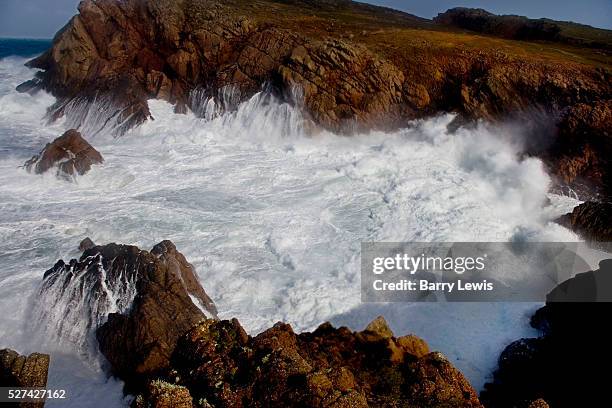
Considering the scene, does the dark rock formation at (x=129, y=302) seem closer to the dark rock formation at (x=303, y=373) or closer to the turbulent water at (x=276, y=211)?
the turbulent water at (x=276, y=211)

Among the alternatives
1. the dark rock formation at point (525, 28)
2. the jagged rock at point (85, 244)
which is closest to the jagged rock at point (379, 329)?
the jagged rock at point (85, 244)

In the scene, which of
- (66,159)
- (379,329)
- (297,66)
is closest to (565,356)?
(379,329)

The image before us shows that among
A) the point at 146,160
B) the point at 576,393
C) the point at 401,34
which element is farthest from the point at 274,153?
the point at 576,393

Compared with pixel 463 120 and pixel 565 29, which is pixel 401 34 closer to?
pixel 463 120

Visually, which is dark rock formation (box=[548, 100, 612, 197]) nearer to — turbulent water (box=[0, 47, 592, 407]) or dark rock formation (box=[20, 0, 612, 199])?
dark rock formation (box=[20, 0, 612, 199])

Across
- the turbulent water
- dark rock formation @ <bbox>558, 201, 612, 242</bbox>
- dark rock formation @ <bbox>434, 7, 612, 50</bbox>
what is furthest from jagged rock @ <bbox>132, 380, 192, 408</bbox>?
dark rock formation @ <bbox>434, 7, 612, 50</bbox>

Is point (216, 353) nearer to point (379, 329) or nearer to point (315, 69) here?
point (379, 329)

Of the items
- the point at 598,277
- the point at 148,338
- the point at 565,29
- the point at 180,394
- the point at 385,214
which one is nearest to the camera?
the point at 180,394
